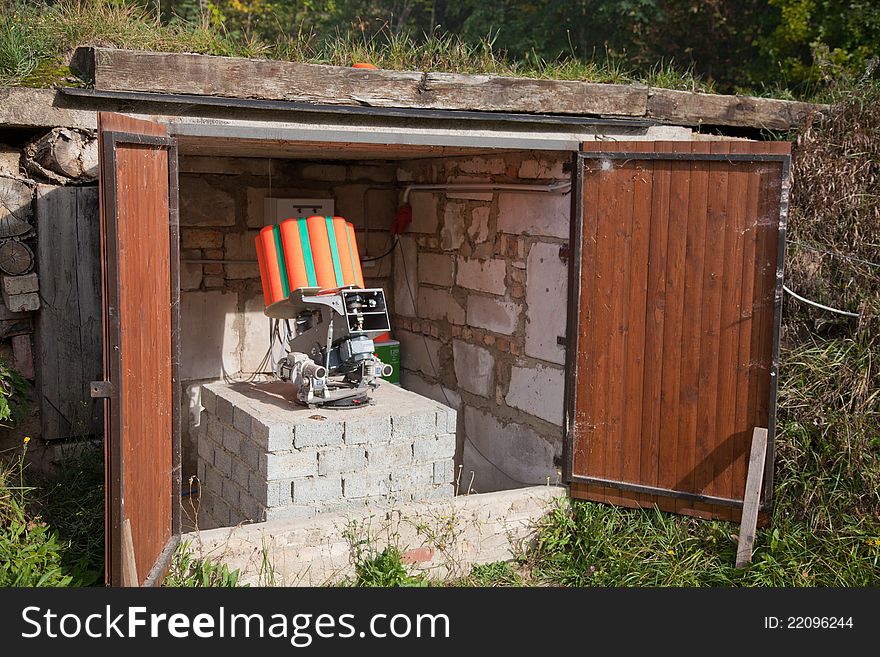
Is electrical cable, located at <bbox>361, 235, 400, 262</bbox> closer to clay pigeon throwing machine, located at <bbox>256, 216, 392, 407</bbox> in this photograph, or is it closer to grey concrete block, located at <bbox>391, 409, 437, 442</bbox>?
clay pigeon throwing machine, located at <bbox>256, 216, 392, 407</bbox>

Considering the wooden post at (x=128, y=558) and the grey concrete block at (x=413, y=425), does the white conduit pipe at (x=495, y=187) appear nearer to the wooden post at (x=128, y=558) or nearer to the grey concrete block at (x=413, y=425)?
the grey concrete block at (x=413, y=425)

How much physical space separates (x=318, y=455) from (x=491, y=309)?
6.39 ft

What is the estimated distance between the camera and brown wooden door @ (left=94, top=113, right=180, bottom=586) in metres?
3.37

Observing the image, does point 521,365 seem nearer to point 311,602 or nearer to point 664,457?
point 664,457

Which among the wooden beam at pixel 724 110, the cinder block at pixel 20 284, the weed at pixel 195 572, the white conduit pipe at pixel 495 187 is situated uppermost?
the wooden beam at pixel 724 110

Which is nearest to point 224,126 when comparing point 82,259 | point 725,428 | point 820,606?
point 82,259

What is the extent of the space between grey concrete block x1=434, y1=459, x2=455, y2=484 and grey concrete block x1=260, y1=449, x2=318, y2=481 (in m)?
0.77

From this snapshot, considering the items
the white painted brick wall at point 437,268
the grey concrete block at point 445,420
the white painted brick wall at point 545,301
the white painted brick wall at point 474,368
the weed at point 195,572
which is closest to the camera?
the weed at point 195,572

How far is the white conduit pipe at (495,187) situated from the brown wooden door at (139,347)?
243 centimetres

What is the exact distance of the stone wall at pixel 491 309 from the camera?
18.9 ft

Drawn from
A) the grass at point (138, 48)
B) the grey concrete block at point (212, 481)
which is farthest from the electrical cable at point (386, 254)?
the grey concrete block at point (212, 481)

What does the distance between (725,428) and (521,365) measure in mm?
1557

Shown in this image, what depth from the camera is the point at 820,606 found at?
433 centimetres

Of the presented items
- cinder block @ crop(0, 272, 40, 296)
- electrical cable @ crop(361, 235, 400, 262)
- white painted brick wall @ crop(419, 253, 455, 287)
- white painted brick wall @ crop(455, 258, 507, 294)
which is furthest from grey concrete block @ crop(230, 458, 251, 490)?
electrical cable @ crop(361, 235, 400, 262)
